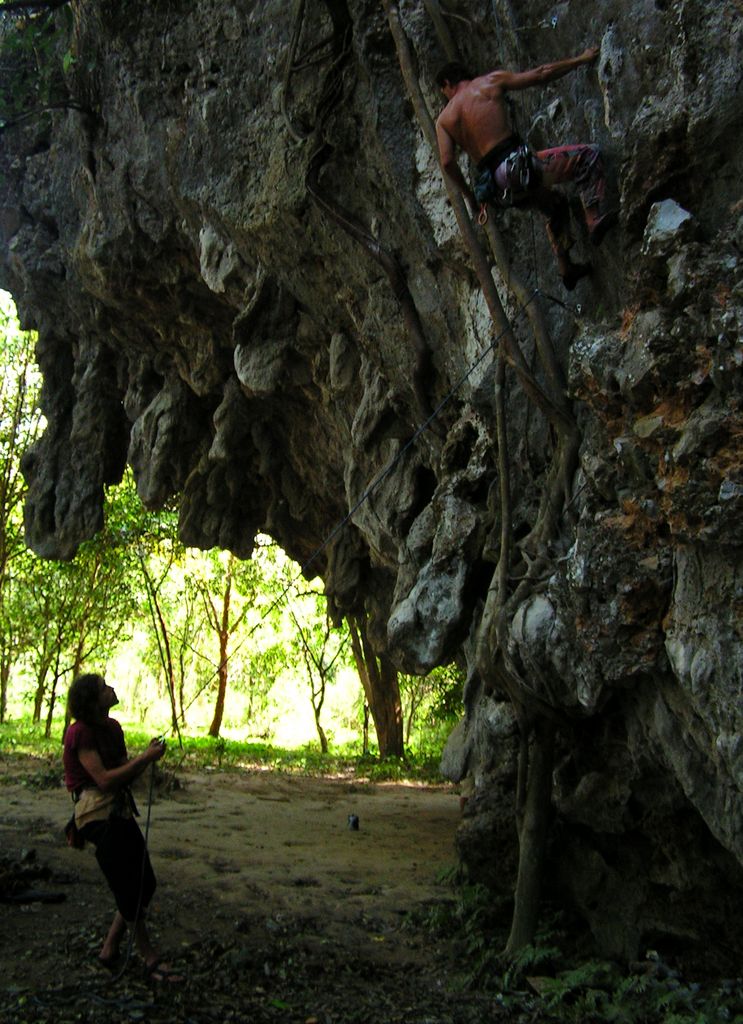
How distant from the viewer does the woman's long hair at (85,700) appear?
429cm

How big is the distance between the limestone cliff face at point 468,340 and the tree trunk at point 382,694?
5.44m

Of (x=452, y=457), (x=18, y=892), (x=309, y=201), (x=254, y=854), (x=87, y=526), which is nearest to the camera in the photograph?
(x=18, y=892)

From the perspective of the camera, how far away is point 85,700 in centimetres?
Answer: 430

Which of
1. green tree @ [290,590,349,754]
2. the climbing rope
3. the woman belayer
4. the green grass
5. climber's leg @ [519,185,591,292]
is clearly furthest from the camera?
green tree @ [290,590,349,754]

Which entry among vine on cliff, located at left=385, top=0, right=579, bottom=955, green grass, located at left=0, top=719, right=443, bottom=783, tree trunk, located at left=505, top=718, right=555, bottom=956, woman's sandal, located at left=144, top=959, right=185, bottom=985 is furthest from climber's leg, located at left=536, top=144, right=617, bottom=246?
green grass, located at left=0, top=719, right=443, bottom=783

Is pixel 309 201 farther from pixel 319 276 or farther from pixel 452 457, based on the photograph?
pixel 452 457

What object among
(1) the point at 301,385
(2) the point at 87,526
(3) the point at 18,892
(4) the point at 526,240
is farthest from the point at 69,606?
(4) the point at 526,240

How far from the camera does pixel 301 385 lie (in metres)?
10.5

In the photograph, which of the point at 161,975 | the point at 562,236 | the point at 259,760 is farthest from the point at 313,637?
the point at 562,236

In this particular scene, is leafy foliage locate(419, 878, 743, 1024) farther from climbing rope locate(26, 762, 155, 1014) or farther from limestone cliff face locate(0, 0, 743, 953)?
climbing rope locate(26, 762, 155, 1014)

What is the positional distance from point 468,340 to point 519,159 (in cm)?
196

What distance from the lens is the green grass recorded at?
16.4 m

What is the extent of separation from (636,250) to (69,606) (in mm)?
19198

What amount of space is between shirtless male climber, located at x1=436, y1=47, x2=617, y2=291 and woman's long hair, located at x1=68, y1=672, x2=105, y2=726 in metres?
3.54
